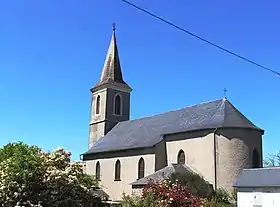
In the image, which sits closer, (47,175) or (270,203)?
(47,175)

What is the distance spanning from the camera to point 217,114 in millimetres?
31734

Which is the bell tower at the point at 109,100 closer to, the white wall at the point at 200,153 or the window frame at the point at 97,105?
the window frame at the point at 97,105

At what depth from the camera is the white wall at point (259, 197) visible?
25.1 meters

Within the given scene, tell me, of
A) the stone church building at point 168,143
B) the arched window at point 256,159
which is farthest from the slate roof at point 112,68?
the arched window at point 256,159

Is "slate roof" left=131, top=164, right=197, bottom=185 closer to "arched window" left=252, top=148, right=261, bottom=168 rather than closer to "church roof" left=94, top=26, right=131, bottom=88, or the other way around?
"arched window" left=252, top=148, right=261, bottom=168

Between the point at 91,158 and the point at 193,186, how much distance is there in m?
16.2

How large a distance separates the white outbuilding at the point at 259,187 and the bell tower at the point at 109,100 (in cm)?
2026

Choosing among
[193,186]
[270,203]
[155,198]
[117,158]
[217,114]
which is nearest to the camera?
[155,198]

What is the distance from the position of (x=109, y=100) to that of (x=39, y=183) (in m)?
25.6

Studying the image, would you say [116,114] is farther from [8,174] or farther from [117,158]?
[8,174]

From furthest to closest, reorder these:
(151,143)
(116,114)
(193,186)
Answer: (116,114), (151,143), (193,186)

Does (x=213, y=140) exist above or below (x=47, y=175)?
above

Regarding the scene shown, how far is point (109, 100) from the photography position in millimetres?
45656

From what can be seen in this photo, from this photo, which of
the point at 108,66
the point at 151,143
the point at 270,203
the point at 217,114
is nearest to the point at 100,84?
the point at 108,66
